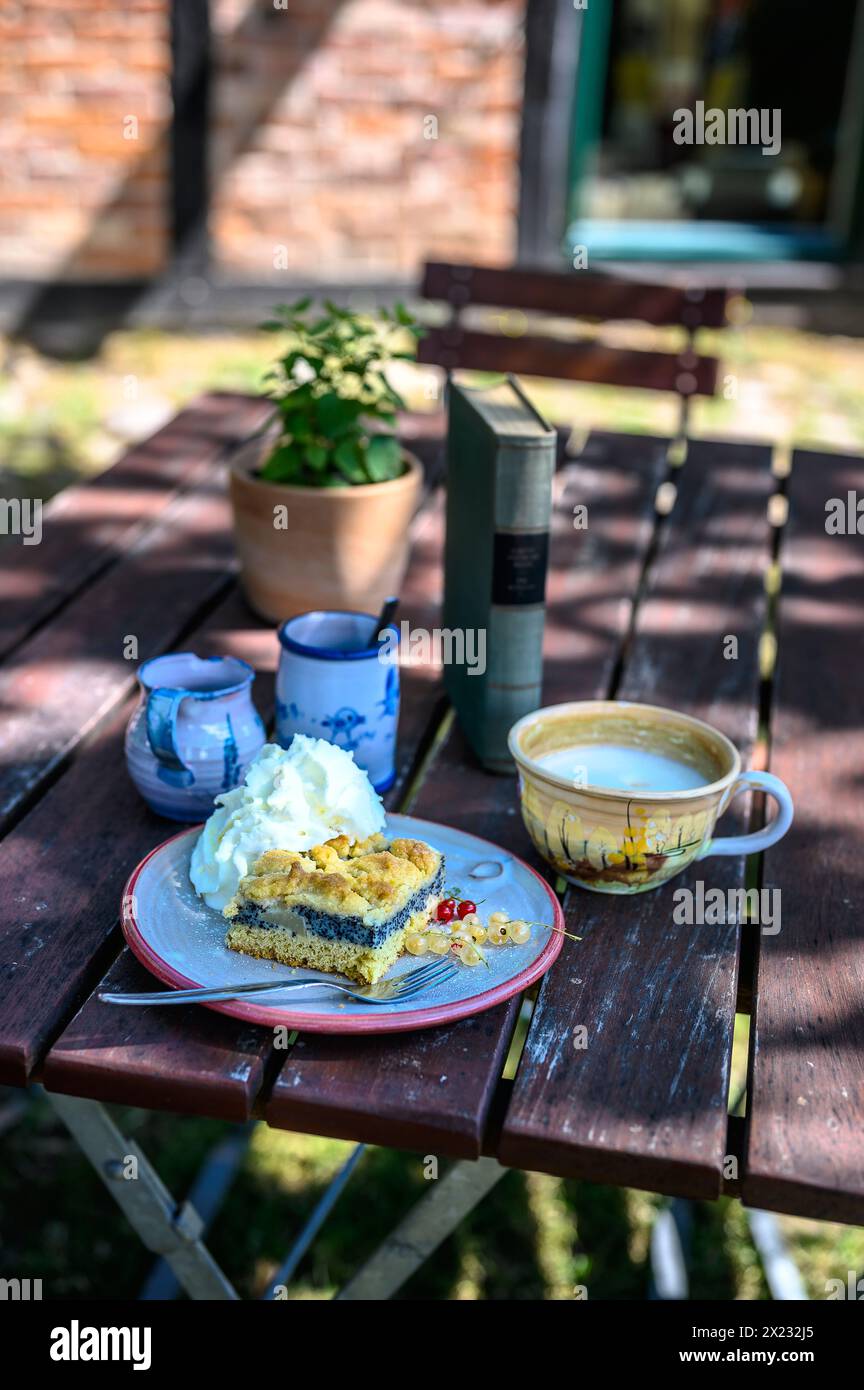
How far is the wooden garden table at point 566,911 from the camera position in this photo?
42.1 inches

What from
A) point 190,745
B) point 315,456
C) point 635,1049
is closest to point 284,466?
point 315,456

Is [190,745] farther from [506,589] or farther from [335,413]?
[335,413]

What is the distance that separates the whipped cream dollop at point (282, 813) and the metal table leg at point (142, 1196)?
0.91ft

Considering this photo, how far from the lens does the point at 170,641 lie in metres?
1.88

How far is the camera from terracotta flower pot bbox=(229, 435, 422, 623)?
5.94 feet

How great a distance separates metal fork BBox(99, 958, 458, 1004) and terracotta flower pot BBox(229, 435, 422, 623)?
791mm

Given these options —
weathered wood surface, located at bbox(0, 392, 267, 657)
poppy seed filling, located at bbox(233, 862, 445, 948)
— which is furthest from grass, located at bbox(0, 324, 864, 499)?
poppy seed filling, located at bbox(233, 862, 445, 948)

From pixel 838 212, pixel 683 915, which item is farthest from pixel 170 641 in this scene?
pixel 838 212

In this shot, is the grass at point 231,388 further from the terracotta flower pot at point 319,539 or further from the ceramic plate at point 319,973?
the ceramic plate at point 319,973

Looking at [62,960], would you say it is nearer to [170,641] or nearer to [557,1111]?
[557,1111]

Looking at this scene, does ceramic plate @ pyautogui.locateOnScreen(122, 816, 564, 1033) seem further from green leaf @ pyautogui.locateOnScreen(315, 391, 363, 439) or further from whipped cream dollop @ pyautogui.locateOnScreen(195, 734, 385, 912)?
green leaf @ pyautogui.locateOnScreen(315, 391, 363, 439)

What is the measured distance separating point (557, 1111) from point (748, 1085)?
164mm

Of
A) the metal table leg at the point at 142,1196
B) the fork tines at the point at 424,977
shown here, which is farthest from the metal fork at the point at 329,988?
the metal table leg at the point at 142,1196

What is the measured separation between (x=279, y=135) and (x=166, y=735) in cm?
463
